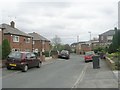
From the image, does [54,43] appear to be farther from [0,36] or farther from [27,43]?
[0,36]

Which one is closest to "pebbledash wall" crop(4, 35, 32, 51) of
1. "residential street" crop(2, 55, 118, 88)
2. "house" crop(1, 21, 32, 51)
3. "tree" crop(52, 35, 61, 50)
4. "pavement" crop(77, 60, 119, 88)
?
"house" crop(1, 21, 32, 51)

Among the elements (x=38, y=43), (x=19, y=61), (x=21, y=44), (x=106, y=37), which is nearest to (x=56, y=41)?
(x=106, y=37)

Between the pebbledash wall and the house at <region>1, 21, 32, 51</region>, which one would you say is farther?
the pebbledash wall

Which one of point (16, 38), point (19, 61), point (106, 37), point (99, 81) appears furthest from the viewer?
point (106, 37)

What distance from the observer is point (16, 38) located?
47969 mm

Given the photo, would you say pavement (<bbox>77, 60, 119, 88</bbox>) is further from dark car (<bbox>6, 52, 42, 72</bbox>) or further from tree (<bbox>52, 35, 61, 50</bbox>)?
tree (<bbox>52, 35, 61, 50</bbox>)

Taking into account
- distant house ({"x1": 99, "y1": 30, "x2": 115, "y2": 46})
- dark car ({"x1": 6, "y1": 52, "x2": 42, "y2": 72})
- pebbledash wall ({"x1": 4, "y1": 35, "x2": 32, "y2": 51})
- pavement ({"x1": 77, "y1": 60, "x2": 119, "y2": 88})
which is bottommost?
pavement ({"x1": 77, "y1": 60, "x2": 119, "y2": 88})

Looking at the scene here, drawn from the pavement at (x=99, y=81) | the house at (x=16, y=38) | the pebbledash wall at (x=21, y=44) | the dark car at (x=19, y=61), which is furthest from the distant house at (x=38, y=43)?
the pavement at (x=99, y=81)

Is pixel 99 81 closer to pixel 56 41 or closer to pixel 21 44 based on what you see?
pixel 21 44

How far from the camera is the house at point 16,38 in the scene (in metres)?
44.8

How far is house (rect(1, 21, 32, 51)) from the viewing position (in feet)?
147

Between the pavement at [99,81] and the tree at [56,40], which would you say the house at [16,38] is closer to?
the pavement at [99,81]

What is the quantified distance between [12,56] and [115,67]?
8232 mm

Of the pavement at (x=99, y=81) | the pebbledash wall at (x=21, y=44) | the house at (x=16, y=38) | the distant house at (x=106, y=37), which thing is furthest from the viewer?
the distant house at (x=106, y=37)
